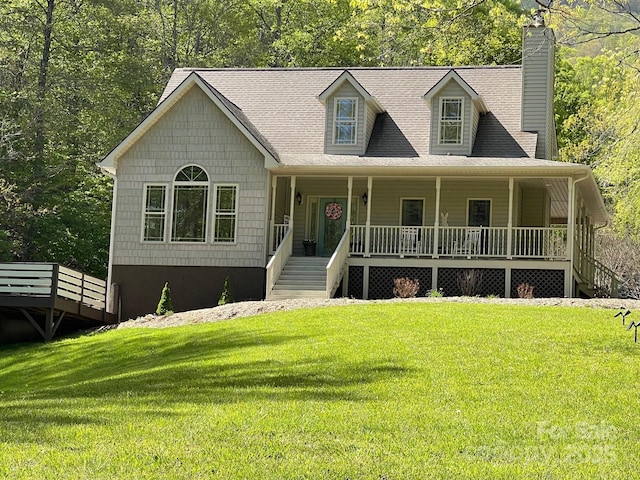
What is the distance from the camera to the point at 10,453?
26.2ft

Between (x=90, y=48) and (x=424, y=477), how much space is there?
31.3m

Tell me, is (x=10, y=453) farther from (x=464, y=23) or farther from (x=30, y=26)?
(x=464, y=23)

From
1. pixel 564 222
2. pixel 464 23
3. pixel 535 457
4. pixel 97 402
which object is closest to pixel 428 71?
pixel 564 222

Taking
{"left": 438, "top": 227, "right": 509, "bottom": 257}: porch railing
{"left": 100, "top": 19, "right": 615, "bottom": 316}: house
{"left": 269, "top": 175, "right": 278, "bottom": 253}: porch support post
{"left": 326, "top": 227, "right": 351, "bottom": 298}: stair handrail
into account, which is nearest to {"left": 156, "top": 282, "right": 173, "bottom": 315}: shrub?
{"left": 100, "top": 19, "right": 615, "bottom": 316}: house

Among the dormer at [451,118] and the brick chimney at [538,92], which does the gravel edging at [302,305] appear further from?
the brick chimney at [538,92]

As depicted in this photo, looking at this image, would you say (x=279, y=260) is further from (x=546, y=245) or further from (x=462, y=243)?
(x=546, y=245)

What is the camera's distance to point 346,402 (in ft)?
32.7

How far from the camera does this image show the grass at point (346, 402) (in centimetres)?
761

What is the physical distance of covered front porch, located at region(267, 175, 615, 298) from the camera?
22.0m

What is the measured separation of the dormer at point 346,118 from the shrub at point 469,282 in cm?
444

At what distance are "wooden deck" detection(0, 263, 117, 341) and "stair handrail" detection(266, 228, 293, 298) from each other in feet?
15.0

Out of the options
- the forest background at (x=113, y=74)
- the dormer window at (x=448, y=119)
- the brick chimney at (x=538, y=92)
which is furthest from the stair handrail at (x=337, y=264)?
the forest background at (x=113, y=74)

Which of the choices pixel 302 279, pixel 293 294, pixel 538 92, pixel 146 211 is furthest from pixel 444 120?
pixel 146 211

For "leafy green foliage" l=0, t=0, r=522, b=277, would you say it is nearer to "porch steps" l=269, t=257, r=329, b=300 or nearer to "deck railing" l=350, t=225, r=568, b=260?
"deck railing" l=350, t=225, r=568, b=260
